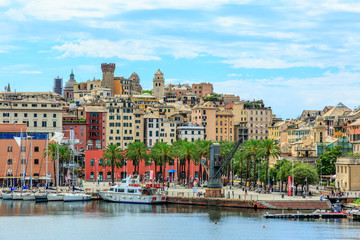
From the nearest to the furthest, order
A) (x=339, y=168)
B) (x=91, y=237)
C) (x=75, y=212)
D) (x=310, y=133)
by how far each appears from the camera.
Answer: (x=91, y=237), (x=75, y=212), (x=339, y=168), (x=310, y=133)

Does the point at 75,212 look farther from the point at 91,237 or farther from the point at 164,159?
the point at 164,159

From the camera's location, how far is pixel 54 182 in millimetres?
161250

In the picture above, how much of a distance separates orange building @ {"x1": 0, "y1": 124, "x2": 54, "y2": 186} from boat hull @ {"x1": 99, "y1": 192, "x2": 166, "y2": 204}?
27.1 meters

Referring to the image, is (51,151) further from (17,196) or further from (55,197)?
(55,197)

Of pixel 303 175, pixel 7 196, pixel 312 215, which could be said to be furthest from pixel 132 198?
pixel 312 215

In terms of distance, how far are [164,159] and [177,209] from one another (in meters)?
38.7

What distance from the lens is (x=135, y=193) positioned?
131 metres

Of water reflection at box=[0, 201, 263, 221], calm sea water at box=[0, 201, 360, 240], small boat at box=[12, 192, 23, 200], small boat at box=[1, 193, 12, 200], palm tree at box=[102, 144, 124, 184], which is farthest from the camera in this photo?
palm tree at box=[102, 144, 124, 184]

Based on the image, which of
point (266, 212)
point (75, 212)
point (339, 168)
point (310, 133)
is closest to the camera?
point (266, 212)

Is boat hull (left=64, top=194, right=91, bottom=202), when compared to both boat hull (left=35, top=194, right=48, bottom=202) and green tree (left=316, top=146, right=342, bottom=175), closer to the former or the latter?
boat hull (left=35, top=194, right=48, bottom=202)

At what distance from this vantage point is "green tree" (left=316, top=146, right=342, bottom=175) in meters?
154

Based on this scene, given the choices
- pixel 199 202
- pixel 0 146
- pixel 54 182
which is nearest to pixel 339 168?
pixel 199 202

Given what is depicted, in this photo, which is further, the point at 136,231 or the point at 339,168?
the point at 339,168

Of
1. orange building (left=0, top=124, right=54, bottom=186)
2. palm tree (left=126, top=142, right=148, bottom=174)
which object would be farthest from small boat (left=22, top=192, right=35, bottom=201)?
palm tree (left=126, top=142, right=148, bottom=174)
